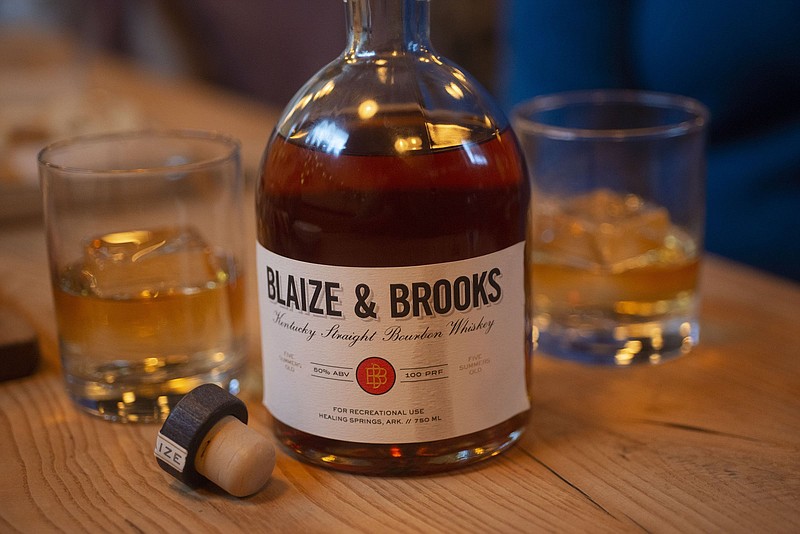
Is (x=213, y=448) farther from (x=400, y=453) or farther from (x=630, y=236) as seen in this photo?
(x=630, y=236)

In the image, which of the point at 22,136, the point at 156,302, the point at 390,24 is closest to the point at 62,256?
the point at 156,302

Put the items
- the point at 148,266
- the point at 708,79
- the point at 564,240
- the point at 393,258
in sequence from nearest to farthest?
the point at 393,258
the point at 148,266
the point at 564,240
the point at 708,79

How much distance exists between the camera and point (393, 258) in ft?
1.94

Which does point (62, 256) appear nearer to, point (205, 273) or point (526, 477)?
point (205, 273)

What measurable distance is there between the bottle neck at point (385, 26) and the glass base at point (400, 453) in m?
0.24

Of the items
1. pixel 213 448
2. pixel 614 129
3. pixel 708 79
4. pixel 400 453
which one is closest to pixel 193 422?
pixel 213 448

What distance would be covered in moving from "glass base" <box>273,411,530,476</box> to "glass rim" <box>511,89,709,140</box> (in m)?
0.26

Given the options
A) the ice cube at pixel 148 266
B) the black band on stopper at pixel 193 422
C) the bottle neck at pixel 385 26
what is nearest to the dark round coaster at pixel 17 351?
the ice cube at pixel 148 266

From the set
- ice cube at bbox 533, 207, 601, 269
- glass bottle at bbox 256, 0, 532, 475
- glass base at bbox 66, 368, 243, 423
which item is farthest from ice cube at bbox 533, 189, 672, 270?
glass base at bbox 66, 368, 243, 423

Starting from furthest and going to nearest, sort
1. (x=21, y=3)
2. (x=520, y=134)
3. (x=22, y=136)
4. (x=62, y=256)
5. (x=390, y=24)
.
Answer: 1. (x=21, y=3)
2. (x=22, y=136)
3. (x=520, y=134)
4. (x=62, y=256)
5. (x=390, y=24)

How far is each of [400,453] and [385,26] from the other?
10.3 inches

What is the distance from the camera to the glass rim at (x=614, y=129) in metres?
0.80

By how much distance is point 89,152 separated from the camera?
795 mm

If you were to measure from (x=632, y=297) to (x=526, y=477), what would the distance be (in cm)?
23
